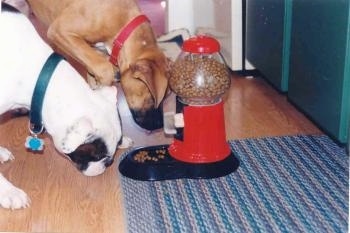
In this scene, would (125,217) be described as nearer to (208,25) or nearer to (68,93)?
(68,93)

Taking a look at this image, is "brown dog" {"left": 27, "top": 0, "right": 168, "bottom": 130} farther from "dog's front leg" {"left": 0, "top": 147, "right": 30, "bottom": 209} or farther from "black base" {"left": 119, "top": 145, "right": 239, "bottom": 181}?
"dog's front leg" {"left": 0, "top": 147, "right": 30, "bottom": 209}

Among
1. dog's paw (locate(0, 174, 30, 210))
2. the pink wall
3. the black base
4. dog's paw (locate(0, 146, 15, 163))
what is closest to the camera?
dog's paw (locate(0, 174, 30, 210))

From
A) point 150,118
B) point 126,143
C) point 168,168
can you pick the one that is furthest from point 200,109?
point 126,143

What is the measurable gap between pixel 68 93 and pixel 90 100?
0.22 ft

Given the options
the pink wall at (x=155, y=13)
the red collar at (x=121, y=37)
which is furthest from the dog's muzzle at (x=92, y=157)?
the pink wall at (x=155, y=13)

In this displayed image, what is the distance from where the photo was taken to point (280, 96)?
2719 mm

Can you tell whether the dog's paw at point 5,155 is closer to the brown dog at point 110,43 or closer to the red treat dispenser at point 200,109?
the brown dog at point 110,43

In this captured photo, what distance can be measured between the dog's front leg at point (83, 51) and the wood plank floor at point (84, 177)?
0.29m

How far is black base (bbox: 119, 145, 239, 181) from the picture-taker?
6.14 ft

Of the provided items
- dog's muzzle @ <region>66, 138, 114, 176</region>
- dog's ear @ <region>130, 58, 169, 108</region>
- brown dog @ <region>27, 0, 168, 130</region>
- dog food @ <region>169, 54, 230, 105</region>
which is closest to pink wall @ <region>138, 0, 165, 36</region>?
brown dog @ <region>27, 0, 168, 130</region>

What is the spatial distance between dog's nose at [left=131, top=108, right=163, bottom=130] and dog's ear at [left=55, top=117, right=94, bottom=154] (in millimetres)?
541

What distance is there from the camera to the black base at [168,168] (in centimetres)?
187

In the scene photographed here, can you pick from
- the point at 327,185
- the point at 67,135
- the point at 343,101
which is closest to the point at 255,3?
the point at 343,101

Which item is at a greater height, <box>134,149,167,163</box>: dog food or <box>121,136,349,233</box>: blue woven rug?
<box>134,149,167,163</box>: dog food
